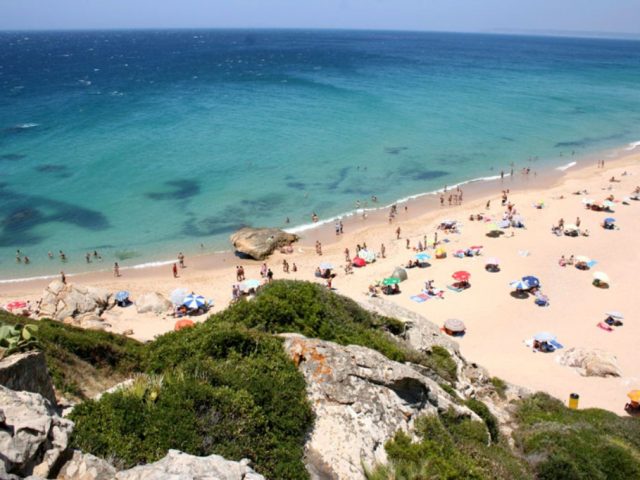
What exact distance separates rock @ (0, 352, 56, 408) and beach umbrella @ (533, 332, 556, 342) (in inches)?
793

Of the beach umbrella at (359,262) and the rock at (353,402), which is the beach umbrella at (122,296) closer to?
the beach umbrella at (359,262)

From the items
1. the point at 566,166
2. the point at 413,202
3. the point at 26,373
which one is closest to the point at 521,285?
the point at 413,202

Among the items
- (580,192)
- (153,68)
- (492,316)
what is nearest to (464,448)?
(492,316)

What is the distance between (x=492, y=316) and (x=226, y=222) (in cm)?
2158

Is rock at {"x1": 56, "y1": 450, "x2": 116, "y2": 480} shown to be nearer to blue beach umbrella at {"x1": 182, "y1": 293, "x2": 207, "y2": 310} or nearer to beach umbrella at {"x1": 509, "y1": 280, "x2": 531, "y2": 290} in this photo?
blue beach umbrella at {"x1": 182, "y1": 293, "x2": 207, "y2": 310}

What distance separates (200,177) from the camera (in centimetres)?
4647

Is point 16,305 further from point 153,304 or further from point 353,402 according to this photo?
point 353,402

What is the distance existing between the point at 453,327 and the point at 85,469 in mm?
19619

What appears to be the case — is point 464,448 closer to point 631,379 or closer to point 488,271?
point 631,379

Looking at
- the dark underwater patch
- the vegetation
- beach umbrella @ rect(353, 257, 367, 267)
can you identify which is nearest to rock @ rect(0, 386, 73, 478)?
the vegetation

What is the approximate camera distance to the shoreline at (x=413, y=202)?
32094 mm

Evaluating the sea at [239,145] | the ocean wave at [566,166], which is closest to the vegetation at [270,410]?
the sea at [239,145]

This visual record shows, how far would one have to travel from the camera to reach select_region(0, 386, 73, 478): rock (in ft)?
18.7

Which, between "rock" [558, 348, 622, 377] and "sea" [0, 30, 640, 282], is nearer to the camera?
"rock" [558, 348, 622, 377]
